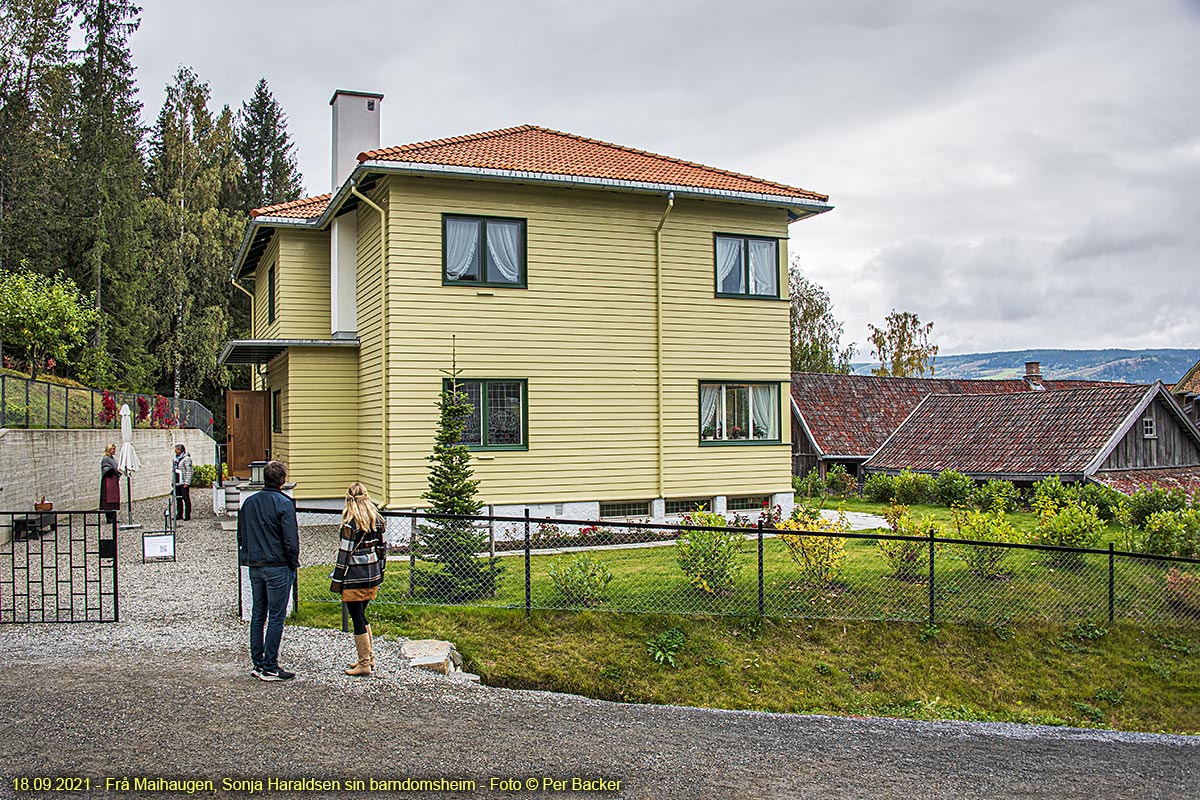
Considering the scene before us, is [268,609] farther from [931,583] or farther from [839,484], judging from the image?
[839,484]

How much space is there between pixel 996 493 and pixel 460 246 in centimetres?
1540

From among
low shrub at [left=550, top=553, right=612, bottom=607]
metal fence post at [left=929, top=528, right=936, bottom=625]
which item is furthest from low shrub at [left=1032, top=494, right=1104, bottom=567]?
low shrub at [left=550, top=553, right=612, bottom=607]

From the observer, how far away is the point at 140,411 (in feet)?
93.6

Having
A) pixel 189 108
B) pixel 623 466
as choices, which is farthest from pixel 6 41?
pixel 623 466

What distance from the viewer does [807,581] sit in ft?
43.0

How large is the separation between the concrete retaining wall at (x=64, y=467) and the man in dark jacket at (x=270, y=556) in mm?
10791

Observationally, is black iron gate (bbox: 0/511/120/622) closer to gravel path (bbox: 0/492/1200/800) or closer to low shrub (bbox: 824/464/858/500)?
gravel path (bbox: 0/492/1200/800)

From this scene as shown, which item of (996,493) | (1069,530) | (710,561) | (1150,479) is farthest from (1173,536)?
(1150,479)

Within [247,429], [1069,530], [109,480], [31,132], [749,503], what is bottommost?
[1069,530]

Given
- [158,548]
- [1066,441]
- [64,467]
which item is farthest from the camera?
[1066,441]

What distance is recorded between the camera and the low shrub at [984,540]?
1382 cm

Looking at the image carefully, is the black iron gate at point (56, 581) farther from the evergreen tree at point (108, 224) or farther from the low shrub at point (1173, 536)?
the evergreen tree at point (108, 224)

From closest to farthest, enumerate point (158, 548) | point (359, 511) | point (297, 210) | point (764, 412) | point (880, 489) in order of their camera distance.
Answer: point (359, 511)
point (158, 548)
point (764, 412)
point (297, 210)
point (880, 489)

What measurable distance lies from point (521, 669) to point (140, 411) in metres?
22.6
